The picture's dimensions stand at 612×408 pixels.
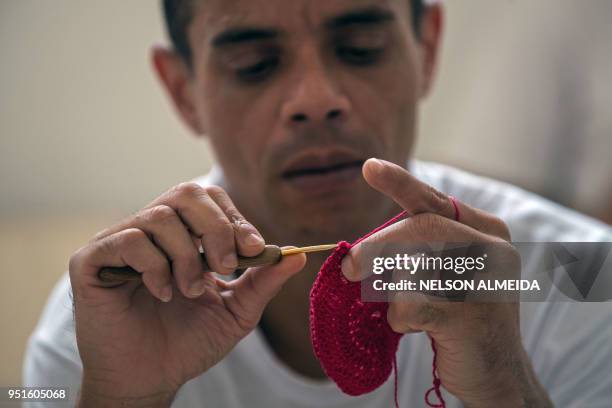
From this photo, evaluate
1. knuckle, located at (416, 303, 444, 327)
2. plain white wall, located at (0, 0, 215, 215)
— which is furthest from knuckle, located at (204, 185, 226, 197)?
plain white wall, located at (0, 0, 215, 215)

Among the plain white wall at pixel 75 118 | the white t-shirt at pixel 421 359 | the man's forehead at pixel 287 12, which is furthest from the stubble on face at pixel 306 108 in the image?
the plain white wall at pixel 75 118

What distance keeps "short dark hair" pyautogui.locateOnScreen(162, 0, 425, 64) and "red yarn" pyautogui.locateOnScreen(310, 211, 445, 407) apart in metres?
0.53

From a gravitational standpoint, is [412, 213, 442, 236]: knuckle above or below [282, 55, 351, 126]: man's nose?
below

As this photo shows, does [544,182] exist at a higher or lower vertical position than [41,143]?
lower

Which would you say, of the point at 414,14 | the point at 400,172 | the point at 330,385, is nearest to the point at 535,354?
the point at 330,385

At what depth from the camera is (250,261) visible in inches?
23.2

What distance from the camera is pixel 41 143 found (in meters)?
1.86

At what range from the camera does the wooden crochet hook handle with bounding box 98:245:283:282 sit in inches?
23.2

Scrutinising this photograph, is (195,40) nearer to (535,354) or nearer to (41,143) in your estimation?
(535,354)

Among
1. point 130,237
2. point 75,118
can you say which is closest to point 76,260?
point 130,237

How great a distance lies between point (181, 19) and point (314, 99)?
0.34 metres

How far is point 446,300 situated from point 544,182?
167cm

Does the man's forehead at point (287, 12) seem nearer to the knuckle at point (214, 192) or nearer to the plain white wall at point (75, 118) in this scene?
the knuckle at point (214, 192)

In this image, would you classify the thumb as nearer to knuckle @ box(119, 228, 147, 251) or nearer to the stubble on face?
knuckle @ box(119, 228, 147, 251)
